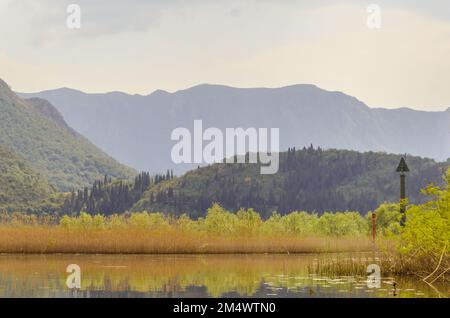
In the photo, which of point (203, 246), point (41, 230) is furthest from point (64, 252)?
point (203, 246)

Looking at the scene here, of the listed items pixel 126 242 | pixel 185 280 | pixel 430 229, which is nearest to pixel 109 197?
pixel 126 242

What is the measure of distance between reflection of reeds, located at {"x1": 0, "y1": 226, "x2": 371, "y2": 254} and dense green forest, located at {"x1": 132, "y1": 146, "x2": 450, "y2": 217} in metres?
110

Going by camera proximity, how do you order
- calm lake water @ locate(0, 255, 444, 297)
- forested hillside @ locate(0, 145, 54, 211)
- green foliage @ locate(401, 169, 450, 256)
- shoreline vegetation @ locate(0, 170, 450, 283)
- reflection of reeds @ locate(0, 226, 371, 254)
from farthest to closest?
forested hillside @ locate(0, 145, 54, 211)
reflection of reeds @ locate(0, 226, 371, 254)
shoreline vegetation @ locate(0, 170, 450, 283)
green foliage @ locate(401, 169, 450, 256)
calm lake water @ locate(0, 255, 444, 297)

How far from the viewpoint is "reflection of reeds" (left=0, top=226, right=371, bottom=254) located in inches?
1508

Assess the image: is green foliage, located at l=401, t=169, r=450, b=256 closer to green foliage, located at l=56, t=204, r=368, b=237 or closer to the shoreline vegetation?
the shoreline vegetation

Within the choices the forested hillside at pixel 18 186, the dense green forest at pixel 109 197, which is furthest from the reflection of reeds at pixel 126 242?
the dense green forest at pixel 109 197

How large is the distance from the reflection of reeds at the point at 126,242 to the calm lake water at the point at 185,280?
3.19m

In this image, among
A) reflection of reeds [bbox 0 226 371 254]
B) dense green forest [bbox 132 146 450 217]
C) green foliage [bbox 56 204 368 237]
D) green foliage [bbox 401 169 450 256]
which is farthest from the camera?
dense green forest [bbox 132 146 450 217]

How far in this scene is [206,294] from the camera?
70.2 ft

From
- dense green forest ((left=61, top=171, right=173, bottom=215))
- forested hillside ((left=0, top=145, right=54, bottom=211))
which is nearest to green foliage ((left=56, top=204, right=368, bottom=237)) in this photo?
forested hillside ((left=0, top=145, right=54, bottom=211))

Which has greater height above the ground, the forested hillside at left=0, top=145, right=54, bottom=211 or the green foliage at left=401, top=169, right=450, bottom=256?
the forested hillside at left=0, top=145, right=54, bottom=211

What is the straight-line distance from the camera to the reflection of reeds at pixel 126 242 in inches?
1508
